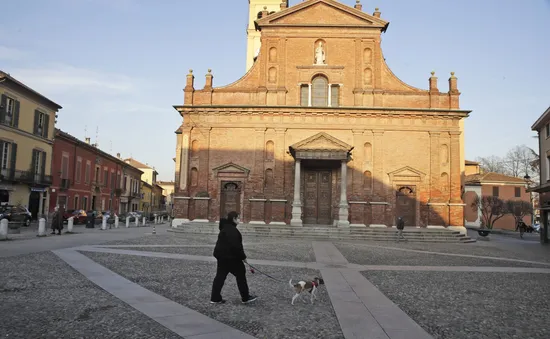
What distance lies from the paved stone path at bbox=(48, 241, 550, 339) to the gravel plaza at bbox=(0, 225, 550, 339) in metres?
0.02

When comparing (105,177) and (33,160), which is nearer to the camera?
(33,160)

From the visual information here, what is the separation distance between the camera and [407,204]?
81.9ft

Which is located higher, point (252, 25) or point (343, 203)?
point (252, 25)

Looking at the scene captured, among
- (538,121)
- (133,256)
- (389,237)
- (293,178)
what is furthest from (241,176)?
(538,121)

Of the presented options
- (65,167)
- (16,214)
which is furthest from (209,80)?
(65,167)

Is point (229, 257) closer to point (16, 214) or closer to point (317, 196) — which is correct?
point (317, 196)

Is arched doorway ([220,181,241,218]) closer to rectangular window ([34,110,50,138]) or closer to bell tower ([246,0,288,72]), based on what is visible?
rectangular window ([34,110,50,138])

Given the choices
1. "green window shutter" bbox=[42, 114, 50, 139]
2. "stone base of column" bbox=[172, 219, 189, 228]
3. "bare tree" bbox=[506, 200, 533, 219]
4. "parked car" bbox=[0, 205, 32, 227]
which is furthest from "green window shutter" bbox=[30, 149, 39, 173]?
"bare tree" bbox=[506, 200, 533, 219]

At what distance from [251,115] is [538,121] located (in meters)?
18.3

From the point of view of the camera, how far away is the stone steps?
21.9 metres

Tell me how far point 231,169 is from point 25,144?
659 inches

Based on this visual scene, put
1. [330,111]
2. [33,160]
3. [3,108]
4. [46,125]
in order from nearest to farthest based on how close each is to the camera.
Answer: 1. [330,111]
2. [3,108]
3. [33,160]
4. [46,125]

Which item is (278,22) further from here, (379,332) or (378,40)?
(379,332)

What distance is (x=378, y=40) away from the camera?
85.7ft
